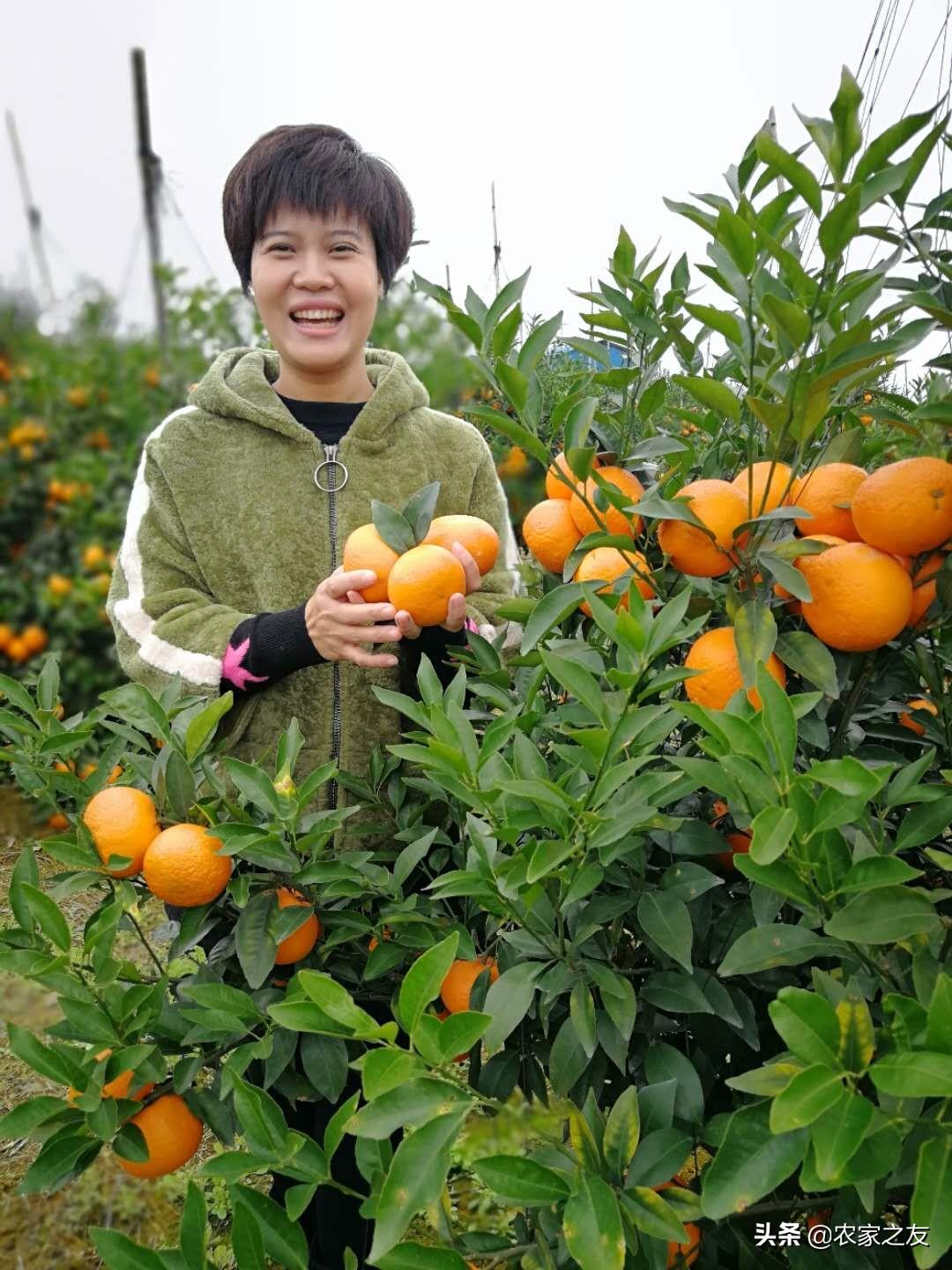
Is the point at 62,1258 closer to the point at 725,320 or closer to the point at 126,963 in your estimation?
the point at 126,963

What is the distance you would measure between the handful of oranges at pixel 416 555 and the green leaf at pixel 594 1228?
0.52 metres

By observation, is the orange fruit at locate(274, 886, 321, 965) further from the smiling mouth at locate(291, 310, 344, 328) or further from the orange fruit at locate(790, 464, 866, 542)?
the smiling mouth at locate(291, 310, 344, 328)

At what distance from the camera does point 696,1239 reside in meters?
0.87

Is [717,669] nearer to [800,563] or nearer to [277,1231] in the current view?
[800,563]

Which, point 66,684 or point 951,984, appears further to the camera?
point 66,684

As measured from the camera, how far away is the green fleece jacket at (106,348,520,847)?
142cm

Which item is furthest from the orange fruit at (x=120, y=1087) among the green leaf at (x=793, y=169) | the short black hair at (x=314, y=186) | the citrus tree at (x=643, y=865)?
the short black hair at (x=314, y=186)

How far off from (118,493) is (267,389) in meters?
2.22

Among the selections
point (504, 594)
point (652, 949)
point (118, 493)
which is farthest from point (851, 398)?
point (118, 493)

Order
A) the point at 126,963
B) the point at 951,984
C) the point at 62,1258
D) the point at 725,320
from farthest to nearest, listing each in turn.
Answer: the point at 62,1258 → the point at 126,963 → the point at 725,320 → the point at 951,984

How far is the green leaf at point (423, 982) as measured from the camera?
0.57 meters

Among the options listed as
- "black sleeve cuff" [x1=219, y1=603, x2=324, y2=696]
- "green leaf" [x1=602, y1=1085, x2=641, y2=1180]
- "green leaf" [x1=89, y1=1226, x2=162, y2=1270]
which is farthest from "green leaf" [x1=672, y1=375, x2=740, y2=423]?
"green leaf" [x1=89, y1=1226, x2=162, y2=1270]

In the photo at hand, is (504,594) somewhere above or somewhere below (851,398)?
below

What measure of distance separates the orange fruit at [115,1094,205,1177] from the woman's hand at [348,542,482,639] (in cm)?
52
